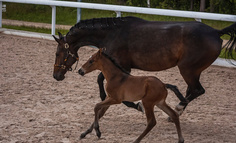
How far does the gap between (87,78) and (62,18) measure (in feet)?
34.5

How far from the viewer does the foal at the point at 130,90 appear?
5.02m

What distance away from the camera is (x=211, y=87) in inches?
316

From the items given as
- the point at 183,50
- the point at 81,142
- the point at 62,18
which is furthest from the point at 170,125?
the point at 62,18

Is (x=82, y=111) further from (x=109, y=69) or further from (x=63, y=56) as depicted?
(x=109, y=69)

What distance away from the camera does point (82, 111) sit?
6.49 meters

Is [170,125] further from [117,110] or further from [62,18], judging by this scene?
[62,18]

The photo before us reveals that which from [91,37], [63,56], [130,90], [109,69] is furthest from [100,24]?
[130,90]

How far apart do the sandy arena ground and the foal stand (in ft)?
1.20

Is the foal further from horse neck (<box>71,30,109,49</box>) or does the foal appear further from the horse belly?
horse neck (<box>71,30,109,49</box>)

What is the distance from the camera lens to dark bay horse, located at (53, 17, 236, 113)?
5.92m

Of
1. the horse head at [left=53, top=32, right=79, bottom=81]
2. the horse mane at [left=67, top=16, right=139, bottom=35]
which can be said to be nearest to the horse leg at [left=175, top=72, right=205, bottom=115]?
the horse mane at [left=67, top=16, right=139, bottom=35]

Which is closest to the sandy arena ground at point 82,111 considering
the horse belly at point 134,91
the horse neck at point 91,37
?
the horse belly at point 134,91

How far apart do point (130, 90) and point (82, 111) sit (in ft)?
5.09

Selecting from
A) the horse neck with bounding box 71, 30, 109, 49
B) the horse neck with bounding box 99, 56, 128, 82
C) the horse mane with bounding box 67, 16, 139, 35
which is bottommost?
the horse neck with bounding box 99, 56, 128, 82
